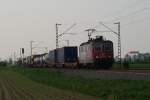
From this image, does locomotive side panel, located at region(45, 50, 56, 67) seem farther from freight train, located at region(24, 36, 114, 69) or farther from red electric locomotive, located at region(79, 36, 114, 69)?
red electric locomotive, located at region(79, 36, 114, 69)

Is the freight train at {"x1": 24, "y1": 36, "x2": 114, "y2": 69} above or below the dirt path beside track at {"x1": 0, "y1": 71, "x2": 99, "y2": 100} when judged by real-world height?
above

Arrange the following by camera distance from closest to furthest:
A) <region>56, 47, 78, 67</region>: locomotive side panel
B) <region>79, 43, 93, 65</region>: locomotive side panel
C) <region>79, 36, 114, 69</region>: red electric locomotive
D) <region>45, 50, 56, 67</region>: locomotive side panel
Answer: <region>79, 36, 114, 69</region>: red electric locomotive, <region>79, 43, 93, 65</region>: locomotive side panel, <region>56, 47, 78, 67</region>: locomotive side panel, <region>45, 50, 56, 67</region>: locomotive side panel

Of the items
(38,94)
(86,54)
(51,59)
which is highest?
(86,54)

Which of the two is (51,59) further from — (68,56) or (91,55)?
(91,55)

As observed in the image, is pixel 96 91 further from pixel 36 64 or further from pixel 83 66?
pixel 36 64

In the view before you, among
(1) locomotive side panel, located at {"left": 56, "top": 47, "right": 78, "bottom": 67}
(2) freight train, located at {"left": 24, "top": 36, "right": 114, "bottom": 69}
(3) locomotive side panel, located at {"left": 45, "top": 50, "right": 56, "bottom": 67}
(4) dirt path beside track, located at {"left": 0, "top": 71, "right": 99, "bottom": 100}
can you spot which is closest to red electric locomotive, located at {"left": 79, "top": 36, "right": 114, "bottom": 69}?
(2) freight train, located at {"left": 24, "top": 36, "right": 114, "bottom": 69}

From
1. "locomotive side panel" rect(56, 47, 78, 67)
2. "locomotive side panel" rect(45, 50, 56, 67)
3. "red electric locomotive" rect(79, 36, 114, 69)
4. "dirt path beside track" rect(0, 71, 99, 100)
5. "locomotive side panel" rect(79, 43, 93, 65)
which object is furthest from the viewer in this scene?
"locomotive side panel" rect(45, 50, 56, 67)

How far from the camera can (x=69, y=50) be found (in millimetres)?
71562

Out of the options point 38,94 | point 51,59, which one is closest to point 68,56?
point 51,59

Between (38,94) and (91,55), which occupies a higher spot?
(91,55)

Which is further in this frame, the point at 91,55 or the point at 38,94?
the point at 91,55

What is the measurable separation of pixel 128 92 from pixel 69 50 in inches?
1915

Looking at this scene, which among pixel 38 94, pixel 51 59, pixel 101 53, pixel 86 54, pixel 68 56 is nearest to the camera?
pixel 38 94

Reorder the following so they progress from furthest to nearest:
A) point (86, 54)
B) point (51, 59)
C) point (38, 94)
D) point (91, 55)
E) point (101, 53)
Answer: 1. point (51, 59)
2. point (86, 54)
3. point (91, 55)
4. point (101, 53)
5. point (38, 94)
